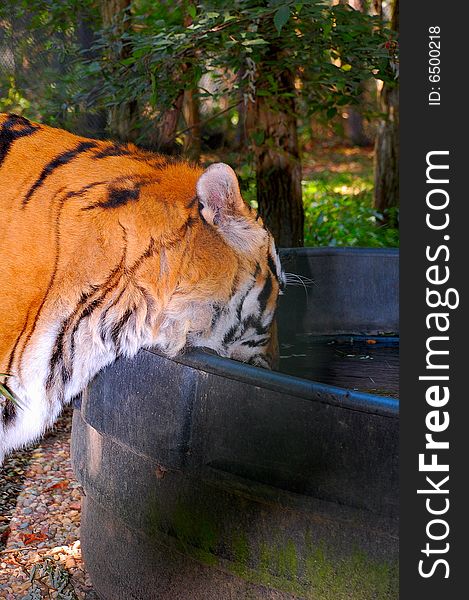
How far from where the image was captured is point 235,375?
6.44ft

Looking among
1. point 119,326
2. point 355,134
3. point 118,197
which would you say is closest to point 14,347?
point 119,326

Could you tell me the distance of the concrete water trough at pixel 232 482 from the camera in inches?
71.0

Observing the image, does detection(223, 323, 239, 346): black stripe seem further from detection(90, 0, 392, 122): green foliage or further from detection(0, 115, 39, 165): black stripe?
detection(90, 0, 392, 122): green foliage

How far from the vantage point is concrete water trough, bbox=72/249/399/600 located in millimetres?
1804

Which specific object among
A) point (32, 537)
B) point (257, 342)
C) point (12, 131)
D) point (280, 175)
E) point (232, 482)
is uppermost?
point (280, 175)

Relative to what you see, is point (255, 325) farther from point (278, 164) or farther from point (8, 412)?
point (278, 164)

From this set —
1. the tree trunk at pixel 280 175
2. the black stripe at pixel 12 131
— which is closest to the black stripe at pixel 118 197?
the black stripe at pixel 12 131

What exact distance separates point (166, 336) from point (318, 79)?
7.26 ft

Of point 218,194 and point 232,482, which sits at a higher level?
point 218,194

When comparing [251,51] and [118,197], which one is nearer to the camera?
[118,197]

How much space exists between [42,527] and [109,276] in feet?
4.06

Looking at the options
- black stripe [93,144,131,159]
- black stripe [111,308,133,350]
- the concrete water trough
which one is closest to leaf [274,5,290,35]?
black stripe [93,144,131,159]

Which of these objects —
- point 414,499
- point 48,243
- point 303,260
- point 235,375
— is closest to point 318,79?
point 303,260

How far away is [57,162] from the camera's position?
255 cm
